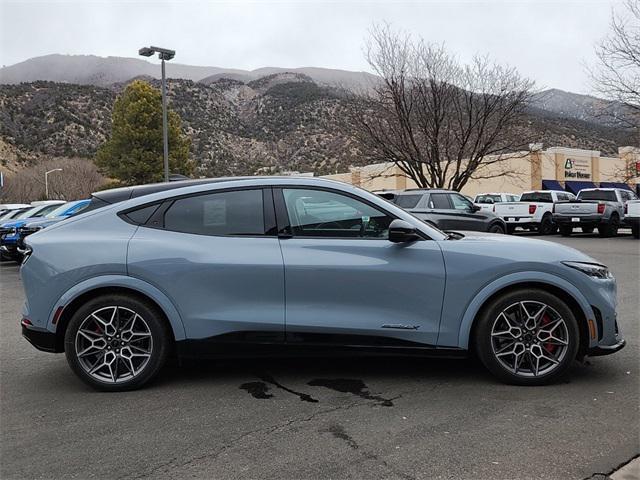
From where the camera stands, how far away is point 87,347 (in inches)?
182

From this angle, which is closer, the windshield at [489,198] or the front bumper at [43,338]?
the front bumper at [43,338]

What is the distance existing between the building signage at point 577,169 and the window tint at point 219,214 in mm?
45301

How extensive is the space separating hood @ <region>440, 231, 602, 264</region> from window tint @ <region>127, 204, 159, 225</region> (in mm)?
2382

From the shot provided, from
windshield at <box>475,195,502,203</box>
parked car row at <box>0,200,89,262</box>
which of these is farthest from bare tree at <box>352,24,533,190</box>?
parked car row at <box>0,200,89,262</box>

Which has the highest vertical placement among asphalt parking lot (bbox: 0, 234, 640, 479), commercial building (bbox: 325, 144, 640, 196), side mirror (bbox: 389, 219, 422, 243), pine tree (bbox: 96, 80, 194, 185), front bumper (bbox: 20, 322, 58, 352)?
pine tree (bbox: 96, 80, 194, 185)

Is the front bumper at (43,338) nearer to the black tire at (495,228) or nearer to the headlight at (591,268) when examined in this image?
the headlight at (591,268)

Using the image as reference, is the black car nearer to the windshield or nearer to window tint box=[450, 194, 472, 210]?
window tint box=[450, 194, 472, 210]

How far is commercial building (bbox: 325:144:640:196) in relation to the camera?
140 feet

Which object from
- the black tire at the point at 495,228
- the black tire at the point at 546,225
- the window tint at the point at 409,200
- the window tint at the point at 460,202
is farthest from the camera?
the black tire at the point at 546,225

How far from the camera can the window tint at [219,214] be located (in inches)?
187

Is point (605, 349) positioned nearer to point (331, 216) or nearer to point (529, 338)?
point (529, 338)

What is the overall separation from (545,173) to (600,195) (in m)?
20.3

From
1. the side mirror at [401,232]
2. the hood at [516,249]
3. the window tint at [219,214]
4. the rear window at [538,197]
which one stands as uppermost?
the rear window at [538,197]

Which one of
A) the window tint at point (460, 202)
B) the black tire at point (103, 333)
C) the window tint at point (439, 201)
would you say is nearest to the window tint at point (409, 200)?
the window tint at point (439, 201)
